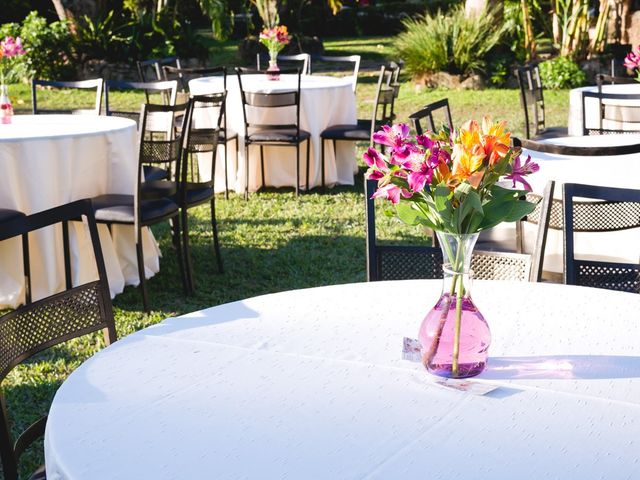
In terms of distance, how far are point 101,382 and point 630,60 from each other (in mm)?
5017

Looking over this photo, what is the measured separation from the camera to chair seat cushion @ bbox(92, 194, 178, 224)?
4.75 m

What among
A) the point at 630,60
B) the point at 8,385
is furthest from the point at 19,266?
the point at 630,60

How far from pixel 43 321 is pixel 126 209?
8.38 ft

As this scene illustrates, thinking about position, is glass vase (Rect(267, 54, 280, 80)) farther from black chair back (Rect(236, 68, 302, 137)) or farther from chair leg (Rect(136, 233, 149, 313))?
chair leg (Rect(136, 233, 149, 313))

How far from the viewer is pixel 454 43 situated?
13961 mm

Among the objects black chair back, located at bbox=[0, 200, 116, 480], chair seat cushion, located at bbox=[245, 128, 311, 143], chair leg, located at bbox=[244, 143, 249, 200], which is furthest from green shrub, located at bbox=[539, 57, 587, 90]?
black chair back, located at bbox=[0, 200, 116, 480]

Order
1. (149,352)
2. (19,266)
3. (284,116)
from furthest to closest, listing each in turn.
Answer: (284,116) < (19,266) < (149,352)

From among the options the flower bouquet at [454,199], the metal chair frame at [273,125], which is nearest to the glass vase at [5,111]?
the metal chair frame at [273,125]

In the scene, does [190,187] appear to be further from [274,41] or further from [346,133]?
[274,41]

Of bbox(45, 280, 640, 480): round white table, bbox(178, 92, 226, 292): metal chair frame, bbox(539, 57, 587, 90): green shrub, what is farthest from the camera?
bbox(539, 57, 587, 90): green shrub

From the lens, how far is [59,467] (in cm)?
151

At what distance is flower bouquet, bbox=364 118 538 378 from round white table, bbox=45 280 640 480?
0.23 feet

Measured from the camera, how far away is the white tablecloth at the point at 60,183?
464 centimetres

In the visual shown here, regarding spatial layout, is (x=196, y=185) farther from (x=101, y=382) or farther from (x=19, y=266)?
(x=101, y=382)
